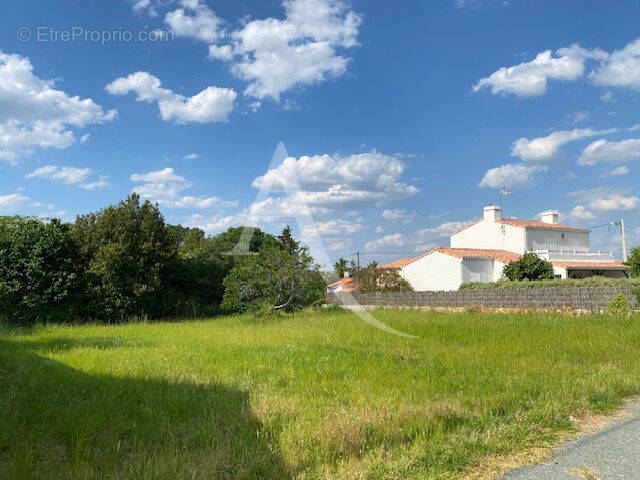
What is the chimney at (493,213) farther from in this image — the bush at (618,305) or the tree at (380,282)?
the bush at (618,305)

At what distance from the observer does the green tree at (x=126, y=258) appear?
19.3m

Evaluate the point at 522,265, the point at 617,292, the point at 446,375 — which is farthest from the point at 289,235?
the point at 446,375

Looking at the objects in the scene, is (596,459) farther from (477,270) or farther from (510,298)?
(477,270)

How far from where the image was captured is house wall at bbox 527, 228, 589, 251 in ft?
126

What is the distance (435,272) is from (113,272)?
24830 millimetres

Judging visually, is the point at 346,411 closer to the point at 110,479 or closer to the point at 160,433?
the point at 160,433

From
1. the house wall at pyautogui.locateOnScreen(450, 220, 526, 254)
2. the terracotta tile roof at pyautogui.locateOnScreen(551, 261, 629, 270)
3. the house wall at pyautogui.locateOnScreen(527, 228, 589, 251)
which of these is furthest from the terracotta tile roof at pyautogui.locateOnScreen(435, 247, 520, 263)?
the terracotta tile roof at pyautogui.locateOnScreen(551, 261, 629, 270)

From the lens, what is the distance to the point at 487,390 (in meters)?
5.89

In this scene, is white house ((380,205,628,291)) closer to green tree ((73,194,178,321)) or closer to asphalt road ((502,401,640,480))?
green tree ((73,194,178,321))

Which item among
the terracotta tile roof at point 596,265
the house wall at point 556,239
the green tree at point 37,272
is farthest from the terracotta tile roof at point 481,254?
the green tree at point 37,272

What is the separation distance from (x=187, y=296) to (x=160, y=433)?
1925 cm

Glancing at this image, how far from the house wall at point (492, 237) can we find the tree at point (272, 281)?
977 inches

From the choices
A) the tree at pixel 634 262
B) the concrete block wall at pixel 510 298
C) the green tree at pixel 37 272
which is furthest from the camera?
the tree at pixel 634 262

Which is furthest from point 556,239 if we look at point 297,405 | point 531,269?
point 297,405
